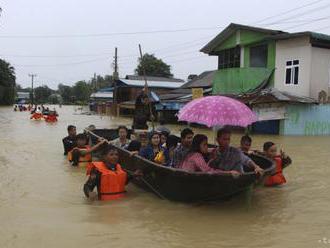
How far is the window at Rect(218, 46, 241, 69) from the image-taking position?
24839mm

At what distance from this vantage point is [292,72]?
855 inches

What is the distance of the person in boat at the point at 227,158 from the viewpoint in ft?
22.3

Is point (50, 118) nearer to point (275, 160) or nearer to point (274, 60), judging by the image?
point (274, 60)

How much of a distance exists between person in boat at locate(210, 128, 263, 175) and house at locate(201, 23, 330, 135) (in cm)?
1397

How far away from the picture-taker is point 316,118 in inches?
853

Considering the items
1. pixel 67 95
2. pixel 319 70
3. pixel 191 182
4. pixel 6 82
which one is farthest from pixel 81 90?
pixel 191 182

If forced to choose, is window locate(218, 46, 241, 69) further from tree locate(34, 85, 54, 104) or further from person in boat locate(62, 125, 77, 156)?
tree locate(34, 85, 54, 104)

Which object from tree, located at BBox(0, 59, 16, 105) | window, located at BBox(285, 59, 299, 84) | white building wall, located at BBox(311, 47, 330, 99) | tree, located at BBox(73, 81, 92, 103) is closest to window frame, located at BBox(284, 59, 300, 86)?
window, located at BBox(285, 59, 299, 84)

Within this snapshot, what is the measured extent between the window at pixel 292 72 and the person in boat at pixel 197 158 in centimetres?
1579


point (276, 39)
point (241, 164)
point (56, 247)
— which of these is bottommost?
point (56, 247)

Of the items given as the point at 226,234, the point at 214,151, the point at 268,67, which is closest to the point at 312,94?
the point at 268,67

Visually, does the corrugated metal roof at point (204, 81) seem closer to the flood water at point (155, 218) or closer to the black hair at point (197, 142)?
the flood water at point (155, 218)

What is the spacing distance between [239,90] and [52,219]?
59.4 feet

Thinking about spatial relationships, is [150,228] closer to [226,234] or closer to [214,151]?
[226,234]
